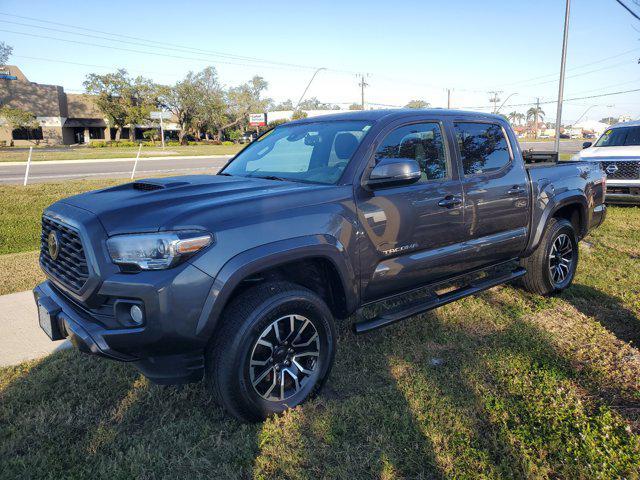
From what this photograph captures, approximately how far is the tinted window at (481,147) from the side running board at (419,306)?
1027 millimetres

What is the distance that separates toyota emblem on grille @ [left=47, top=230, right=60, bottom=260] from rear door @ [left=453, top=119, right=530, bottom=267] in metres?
3.00

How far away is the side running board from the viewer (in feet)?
11.1

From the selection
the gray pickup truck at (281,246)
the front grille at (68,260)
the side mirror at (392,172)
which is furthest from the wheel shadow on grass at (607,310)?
the front grille at (68,260)

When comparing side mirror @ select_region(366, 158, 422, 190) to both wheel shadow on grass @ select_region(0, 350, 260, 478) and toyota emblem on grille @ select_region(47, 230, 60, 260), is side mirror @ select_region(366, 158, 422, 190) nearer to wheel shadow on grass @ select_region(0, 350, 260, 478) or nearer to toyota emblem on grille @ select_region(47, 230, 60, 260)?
wheel shadow on grass @ select_region(0, 350, 260, 478)

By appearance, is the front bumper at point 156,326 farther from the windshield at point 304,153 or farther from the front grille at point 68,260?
the windshield at point 304,153

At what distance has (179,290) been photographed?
97.7 inches

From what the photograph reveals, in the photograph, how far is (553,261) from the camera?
5133 mm

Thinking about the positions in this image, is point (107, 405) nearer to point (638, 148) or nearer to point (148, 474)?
point (148, 474)

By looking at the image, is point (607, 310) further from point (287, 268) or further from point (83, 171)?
point (83, 171)

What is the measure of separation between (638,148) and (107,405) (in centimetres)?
1115

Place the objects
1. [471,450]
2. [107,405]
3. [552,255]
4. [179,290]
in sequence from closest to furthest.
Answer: [179,290]
[471,450]
[107,405]
[552,255]

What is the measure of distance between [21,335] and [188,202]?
250 cm

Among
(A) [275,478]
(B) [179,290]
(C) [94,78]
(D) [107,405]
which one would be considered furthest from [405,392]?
(C) [94,78]

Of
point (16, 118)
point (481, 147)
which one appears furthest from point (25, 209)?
point (16, 118)
